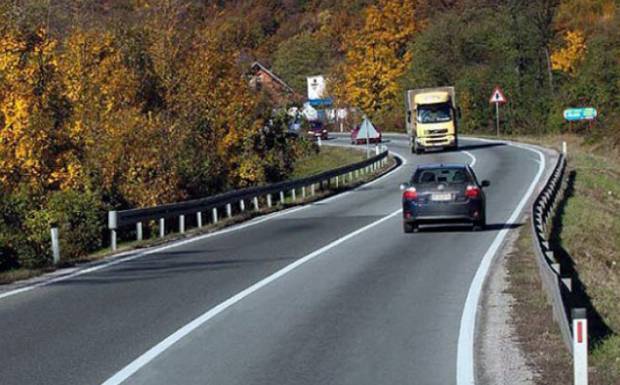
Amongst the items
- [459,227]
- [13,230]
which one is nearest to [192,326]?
[459,227]

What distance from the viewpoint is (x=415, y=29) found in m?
108

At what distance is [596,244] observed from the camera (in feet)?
83.4

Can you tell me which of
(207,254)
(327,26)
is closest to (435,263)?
(207,254)

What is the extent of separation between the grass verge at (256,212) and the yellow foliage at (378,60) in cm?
2682

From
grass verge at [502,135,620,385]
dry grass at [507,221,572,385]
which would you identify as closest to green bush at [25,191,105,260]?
grass verge at [502,135,620,385]

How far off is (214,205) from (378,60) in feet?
239

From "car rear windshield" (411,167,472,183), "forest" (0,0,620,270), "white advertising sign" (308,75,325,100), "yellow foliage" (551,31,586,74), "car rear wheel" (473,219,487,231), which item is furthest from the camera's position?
"white advertising sign" (308,75,325,100)

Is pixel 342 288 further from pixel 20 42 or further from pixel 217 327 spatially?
pixel 20 42

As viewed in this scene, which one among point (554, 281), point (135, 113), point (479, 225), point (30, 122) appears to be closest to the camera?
point (554, 281)

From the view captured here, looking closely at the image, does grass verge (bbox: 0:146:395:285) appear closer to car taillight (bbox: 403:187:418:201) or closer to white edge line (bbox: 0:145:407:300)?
white edge line (bbox: 0:145:407:300)

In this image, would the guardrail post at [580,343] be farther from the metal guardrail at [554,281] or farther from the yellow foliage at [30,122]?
the yellow foliage at [30,122]

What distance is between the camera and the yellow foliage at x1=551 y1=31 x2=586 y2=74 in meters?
90.8

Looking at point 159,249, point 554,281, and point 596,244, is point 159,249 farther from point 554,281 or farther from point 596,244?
point 554,281

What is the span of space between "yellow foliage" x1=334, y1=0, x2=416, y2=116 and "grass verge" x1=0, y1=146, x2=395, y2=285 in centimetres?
2682
